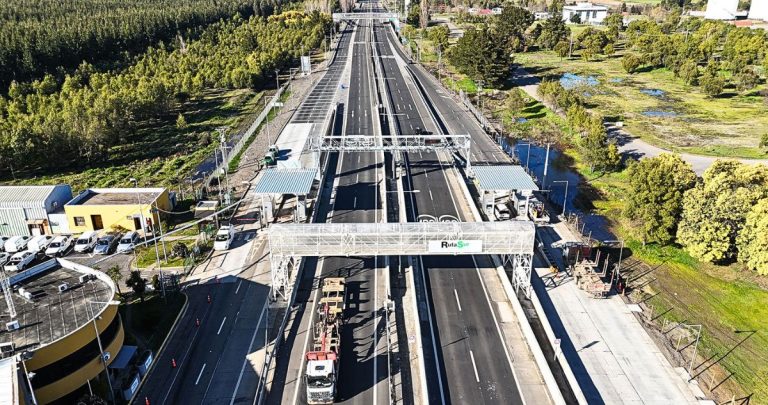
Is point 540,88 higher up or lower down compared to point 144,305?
higher up

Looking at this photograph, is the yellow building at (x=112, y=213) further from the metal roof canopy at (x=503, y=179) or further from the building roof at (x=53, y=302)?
the metal roof canopy at (x=503, y=179)

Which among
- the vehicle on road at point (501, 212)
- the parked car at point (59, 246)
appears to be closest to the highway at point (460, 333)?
the vehicle on road at point (501, 212)

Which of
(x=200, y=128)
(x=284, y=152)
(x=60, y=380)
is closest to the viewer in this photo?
(x=60, y=380)

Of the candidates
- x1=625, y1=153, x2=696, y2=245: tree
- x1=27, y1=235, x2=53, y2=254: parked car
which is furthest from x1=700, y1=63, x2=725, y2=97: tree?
x1=27, y1=235, x2=53, y2=254: parked car

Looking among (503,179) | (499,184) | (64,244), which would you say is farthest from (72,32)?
(499,184)

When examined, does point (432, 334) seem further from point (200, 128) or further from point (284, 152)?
point (200, 128)

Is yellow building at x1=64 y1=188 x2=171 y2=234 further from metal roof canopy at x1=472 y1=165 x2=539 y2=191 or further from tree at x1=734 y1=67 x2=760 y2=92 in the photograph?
tree at x1=734 y1=67 x2=760 y2=92

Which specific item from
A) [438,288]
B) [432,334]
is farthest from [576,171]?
[432,334]

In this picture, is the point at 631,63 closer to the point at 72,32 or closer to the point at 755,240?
the point at 755,240
